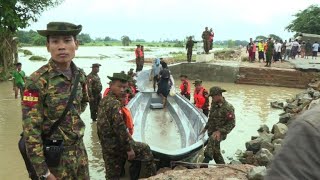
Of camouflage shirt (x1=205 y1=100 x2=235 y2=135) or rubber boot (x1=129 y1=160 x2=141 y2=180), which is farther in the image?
camouflage shirt (x1=205 y1=100 x2=235 y2=135)

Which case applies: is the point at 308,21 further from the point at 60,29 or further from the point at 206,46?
the point at 60,29

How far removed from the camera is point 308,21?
3622 cm

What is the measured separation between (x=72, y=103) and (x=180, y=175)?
2281mm

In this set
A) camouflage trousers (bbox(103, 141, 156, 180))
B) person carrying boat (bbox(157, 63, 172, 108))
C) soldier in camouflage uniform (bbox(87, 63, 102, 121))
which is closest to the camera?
camouflage trousers (bbox(103, 141, 156, 180))

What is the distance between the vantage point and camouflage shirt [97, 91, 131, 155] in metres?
4.80

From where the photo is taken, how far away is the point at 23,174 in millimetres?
7035

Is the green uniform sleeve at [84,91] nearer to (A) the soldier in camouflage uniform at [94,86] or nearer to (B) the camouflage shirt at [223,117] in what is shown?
(B) the camouflage shirt at [223,117]

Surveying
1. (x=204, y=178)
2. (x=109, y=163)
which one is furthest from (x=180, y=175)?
(x=109, y=163)

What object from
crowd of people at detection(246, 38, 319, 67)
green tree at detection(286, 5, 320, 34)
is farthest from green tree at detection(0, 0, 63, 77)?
green tree at detection(286, 5, 320, 34)

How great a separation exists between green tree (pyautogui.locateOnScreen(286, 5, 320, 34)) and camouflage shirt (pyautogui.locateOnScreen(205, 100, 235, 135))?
31.7m

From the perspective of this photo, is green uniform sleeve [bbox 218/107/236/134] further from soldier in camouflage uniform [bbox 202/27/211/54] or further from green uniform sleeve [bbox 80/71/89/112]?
soldier in camouflage uniform [bbox 202/27/211/54]

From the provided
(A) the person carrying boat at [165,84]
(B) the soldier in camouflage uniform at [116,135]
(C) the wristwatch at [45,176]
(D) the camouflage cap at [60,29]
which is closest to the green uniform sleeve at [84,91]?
(D) the camouflage cap at [60,29]

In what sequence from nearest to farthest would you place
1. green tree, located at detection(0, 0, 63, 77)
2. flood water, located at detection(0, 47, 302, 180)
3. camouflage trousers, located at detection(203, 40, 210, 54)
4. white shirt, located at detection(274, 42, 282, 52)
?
flood water, located at detection(0, 47, 302, 180) → green tree, located at detection(0, 0, 63, 77) → camouflage trousers, located at detection(203, 40, 210, 54) → white shirt, located at detection(274, 42, 282, 52)

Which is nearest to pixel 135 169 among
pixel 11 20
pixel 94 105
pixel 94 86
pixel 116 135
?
pixel 116 135
